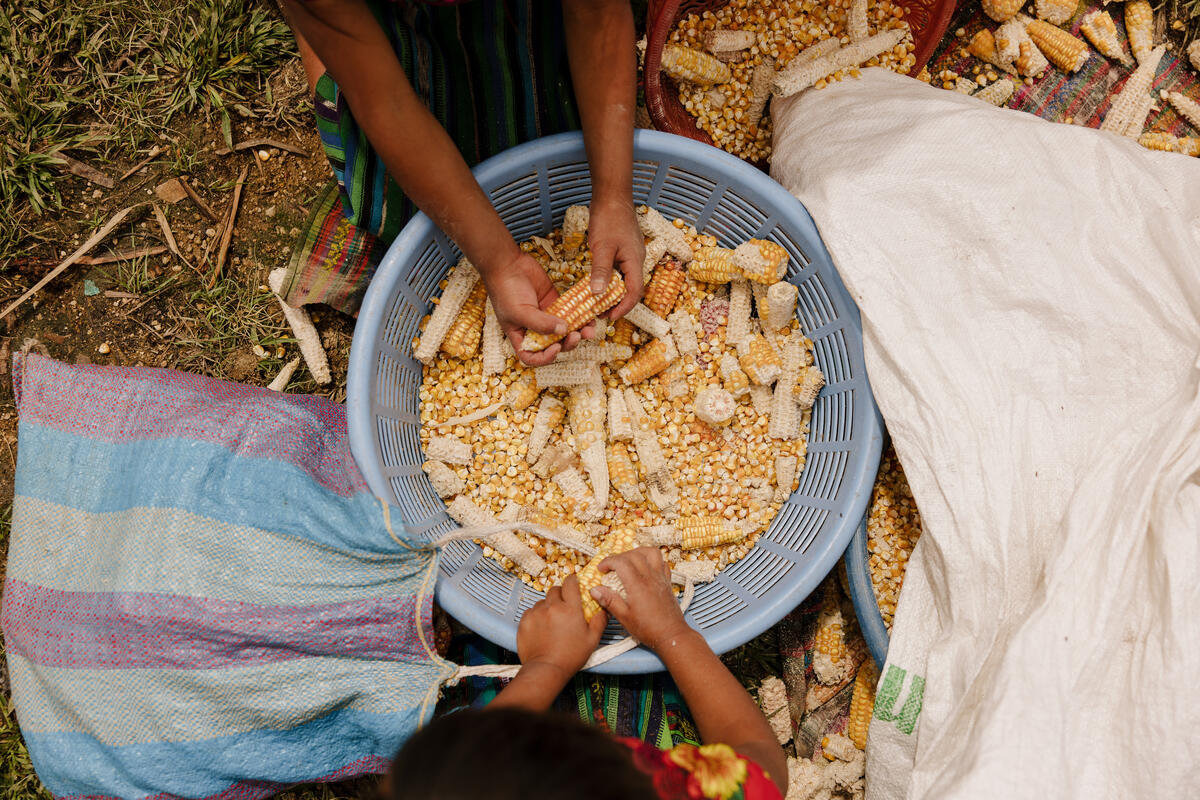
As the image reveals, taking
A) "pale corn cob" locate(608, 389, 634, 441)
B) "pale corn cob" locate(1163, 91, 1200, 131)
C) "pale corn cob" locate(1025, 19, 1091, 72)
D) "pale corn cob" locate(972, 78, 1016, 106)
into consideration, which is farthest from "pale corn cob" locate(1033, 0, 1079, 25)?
"pale corn cob" locate(608, 389, 634, 441)

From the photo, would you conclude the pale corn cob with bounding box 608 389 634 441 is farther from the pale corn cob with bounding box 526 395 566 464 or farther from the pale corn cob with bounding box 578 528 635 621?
the pale corn cob with bounding box 578 528 635 621

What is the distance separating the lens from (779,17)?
8.27 feet

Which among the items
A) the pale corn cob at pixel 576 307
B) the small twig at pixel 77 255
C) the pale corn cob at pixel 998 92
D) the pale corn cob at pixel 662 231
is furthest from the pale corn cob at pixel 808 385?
the small twig at pixel 77 255

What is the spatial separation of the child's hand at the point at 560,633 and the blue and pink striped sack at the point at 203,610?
282mm

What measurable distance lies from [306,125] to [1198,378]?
289 cm

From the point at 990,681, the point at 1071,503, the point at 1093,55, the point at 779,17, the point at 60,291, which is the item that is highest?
the point at 779,17

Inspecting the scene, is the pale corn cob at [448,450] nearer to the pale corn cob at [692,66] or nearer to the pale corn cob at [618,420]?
the pale corn cob at [618,420]

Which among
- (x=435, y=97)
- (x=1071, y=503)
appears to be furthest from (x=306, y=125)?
(x=1071, y=503)

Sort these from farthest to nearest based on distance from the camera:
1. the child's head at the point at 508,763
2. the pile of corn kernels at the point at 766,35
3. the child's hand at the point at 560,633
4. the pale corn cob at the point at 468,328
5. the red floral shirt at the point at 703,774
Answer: the pile of corn kernels at the point at 766,35
the pale corn cob at the point at 468,328
the child's hand at the point at 560,633
the red floral shirt at the point at 703,774
the child's head at the point at 508,763

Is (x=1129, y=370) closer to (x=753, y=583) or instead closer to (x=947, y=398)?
(x=947, y=398)

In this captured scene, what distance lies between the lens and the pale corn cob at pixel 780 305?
7.46 ft

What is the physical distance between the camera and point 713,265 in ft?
7.80

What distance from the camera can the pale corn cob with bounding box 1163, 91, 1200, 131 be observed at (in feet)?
8.79

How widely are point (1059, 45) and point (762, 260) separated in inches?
56.8
